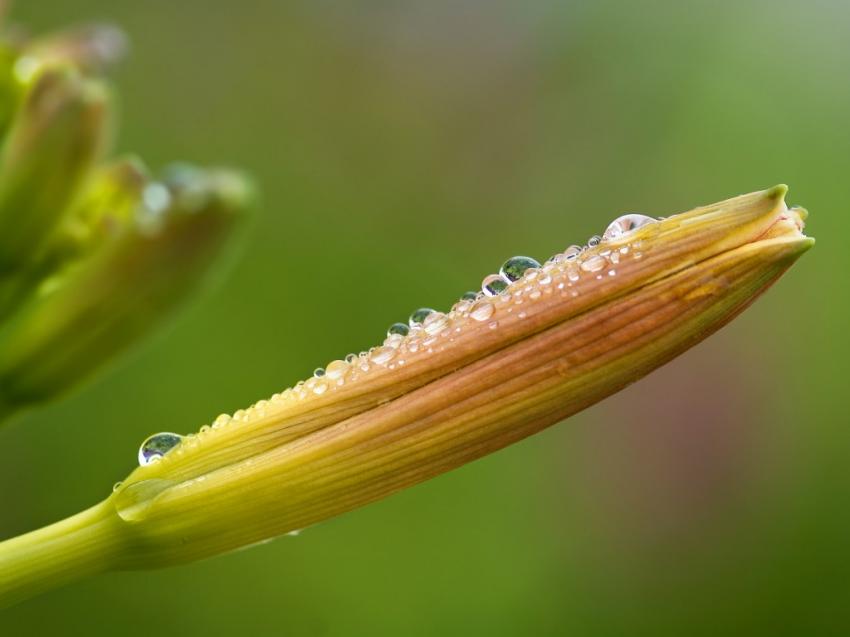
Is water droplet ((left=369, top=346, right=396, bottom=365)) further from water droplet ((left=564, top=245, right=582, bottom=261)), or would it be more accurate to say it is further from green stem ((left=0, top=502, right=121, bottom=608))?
green stem ((left=0, top=502, right=121, bottom=608))

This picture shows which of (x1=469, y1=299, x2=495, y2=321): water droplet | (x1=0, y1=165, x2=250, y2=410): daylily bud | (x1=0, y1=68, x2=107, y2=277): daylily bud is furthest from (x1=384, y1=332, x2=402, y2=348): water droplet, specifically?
(x1=0, y1=68, x2=107, y2=277): daylily bud

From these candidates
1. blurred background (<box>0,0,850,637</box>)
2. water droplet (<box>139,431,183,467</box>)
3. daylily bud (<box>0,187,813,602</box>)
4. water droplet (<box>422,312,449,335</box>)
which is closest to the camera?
daylily bud (<box>0,187,813,602</box>)

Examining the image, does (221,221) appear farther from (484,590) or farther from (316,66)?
(316,66)

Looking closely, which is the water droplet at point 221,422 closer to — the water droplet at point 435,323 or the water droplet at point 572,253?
the water droplet at point 435,323

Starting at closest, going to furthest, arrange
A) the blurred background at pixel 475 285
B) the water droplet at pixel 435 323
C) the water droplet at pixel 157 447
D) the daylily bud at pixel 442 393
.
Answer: the daylily bud at pixel 442 393, the water droplet at pixel 435 323, the water droplet at pixel 157 447, the blurred background at pixel 475 285

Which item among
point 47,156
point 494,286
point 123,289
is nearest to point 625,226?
point 494,286

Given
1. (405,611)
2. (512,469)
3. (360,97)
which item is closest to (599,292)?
(405,611)

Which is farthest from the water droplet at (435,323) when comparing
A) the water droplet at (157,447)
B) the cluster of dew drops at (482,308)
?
the water droplet at (157,447)
